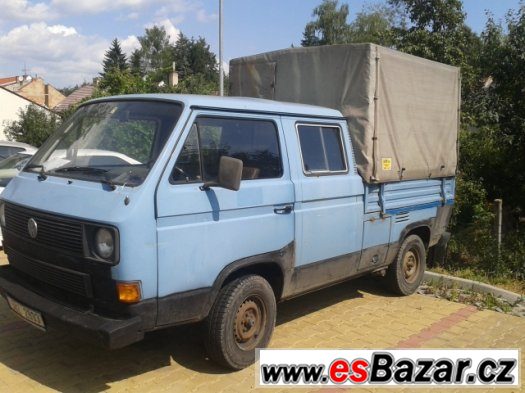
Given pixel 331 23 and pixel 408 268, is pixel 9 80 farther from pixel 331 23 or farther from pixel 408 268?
pixel 408 268

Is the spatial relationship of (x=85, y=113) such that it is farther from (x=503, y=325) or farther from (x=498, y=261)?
(x=498, y=261)

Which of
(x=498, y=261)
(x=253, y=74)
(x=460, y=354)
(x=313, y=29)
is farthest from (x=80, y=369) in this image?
(x=313, y=29)

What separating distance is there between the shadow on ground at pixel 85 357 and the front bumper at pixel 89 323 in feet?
1.98

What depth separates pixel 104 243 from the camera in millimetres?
3436

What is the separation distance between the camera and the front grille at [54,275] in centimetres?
A: 356

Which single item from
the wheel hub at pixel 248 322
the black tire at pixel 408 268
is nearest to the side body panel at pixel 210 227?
the wheel hub at pixel 248 322

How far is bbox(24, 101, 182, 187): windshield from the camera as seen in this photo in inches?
148

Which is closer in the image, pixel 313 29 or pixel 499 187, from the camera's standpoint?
pixel 499 187

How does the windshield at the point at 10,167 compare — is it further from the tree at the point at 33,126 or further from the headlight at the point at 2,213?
the tree at the point at 33,126

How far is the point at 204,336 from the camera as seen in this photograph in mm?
4047

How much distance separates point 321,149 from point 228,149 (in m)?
1.16

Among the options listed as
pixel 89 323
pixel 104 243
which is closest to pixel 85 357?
pixel 89 323

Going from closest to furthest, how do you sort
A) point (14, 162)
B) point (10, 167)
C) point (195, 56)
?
point (10, 167)
point (14, 162)
point (195, 56)

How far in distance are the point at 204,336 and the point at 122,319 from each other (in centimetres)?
81
